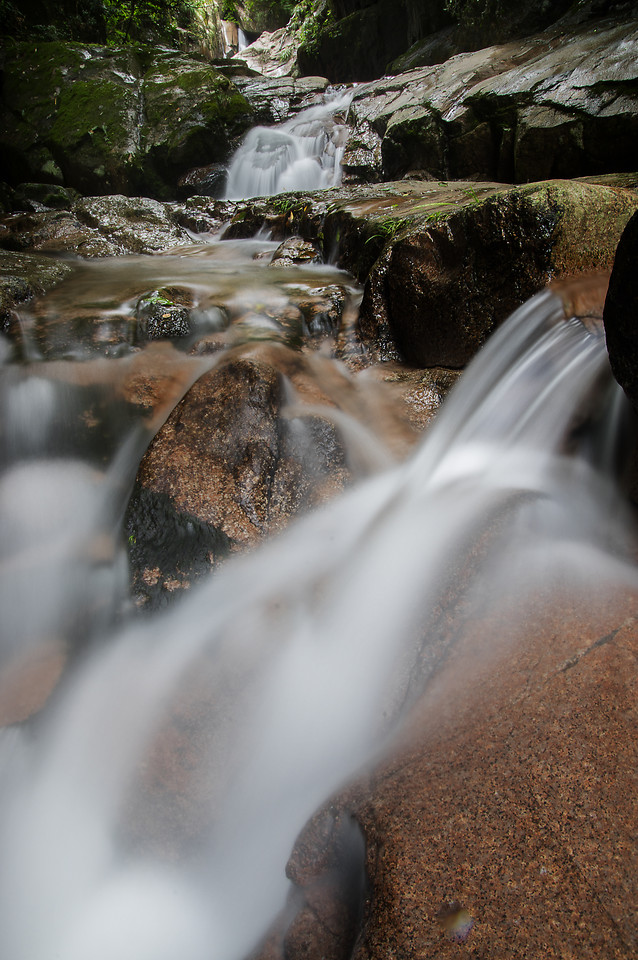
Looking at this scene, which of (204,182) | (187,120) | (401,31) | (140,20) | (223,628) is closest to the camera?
(223,628)

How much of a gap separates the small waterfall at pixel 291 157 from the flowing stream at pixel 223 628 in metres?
8.69

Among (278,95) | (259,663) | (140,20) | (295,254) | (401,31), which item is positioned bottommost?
(259,663)

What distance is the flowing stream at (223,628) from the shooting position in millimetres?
1847

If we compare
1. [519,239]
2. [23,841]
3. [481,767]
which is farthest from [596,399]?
[23,841]

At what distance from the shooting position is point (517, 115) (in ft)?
23.4

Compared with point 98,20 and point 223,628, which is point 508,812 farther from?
point 98,20

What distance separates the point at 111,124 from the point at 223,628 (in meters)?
13.5

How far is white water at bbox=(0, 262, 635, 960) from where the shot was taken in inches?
71.5

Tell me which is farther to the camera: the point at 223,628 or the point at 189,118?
the point at 189,118

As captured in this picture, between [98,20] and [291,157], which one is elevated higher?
[98,20]

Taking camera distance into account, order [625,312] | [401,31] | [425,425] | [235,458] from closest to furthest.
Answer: [625,312]
[235,458]
[425,425]
[401,31]

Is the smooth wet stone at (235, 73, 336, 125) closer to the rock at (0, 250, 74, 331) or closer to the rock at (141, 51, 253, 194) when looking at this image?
the rock at (141, 51, 253, 194)

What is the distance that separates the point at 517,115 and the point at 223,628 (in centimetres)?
839

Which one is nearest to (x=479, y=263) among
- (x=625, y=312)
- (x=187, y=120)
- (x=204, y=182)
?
(x=625, y=312)
